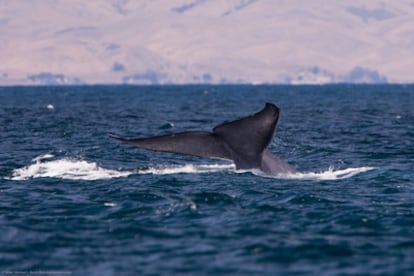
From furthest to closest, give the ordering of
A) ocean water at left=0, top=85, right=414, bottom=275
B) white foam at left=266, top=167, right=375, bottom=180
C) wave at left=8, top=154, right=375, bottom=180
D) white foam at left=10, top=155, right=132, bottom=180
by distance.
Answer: white foam at left=10, top=155, right=132, bottom=180 < wave at left=8, top=154, right=375, bottom=180 < white foam at left=266, top=167, right=375, bottom=180 < ocean water at left=0, top=85, right=414, bottom=275

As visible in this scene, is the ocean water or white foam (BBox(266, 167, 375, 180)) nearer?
the ocean water

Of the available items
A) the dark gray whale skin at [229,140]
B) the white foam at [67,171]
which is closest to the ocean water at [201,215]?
the white foam at [67,171]

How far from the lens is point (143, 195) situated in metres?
19.2

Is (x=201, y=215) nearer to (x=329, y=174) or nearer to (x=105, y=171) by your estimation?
(x=329, y=174)

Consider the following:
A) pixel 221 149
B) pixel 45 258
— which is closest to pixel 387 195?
pixel 221 149

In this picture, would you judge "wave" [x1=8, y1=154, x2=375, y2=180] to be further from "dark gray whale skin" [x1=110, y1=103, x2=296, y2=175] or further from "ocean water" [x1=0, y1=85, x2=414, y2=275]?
"dark gray whale skin" [x1=110, y1=103, x2=296, y2=175]

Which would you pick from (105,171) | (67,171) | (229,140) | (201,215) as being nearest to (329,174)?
(229,140)

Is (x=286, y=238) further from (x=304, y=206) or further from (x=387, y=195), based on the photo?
(x=387, y=195)

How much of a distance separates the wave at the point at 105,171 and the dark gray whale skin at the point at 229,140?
2.35 meters

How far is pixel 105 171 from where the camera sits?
931 inches

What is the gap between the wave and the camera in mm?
22422

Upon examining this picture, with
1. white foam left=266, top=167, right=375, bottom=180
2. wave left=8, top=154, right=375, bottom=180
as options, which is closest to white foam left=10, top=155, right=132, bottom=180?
wave left=8, top=154, right=375, bottom=180

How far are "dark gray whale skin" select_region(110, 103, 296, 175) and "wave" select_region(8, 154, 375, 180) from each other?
7.70 feet

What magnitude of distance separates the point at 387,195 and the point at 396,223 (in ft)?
10.5
